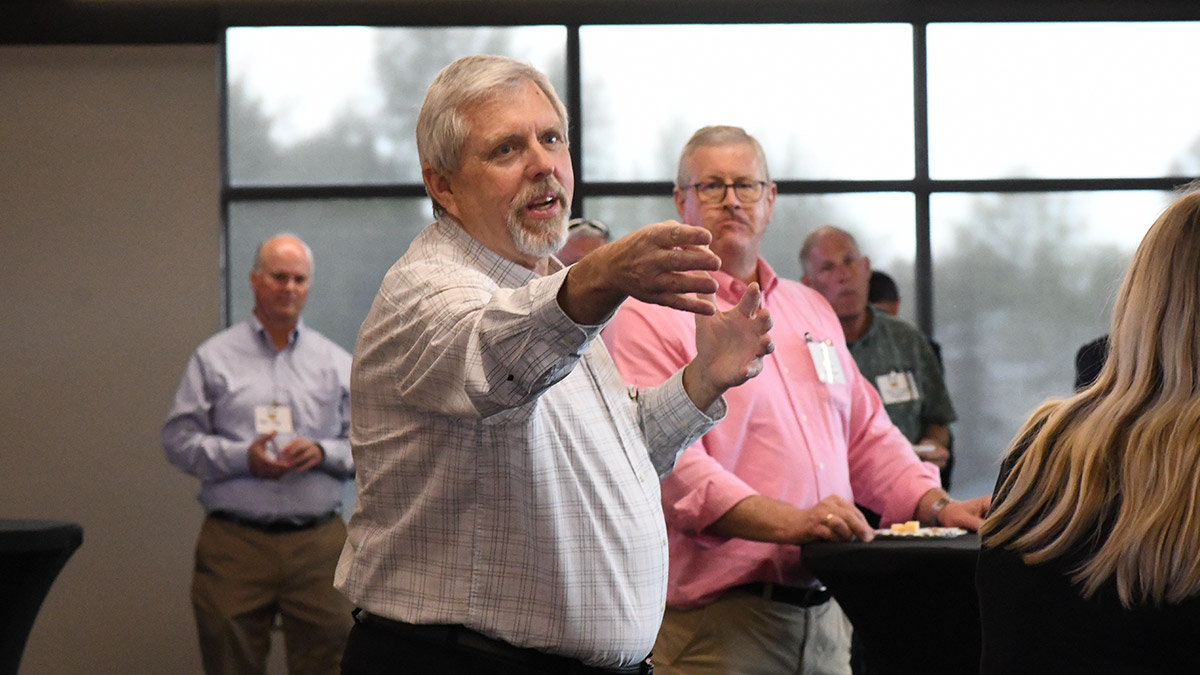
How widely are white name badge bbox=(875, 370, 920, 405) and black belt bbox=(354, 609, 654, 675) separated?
9.49 ft

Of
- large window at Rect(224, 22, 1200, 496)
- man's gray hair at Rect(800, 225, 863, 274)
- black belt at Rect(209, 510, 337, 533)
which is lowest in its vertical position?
black belt at Rect(209, 510, 337, 533)

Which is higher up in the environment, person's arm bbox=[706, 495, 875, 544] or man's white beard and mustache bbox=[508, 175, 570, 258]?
man's white beard and mustache bbox=[508, 175, 570, 258]

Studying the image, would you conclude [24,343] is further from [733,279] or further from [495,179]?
[495,179]

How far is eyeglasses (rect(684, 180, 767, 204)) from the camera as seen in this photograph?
280 cm

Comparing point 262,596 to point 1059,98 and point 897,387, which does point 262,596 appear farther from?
point 1059,98

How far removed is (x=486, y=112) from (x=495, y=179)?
0.10 m

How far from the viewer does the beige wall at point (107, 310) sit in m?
5.94

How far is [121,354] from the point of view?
19.7ft

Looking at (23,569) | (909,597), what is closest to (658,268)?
(909,597)

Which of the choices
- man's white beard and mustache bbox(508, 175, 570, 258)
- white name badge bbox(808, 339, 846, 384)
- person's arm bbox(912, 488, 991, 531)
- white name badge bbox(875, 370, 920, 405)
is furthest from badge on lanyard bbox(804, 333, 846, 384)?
white name badge bbox(875, 370, 920, 405)

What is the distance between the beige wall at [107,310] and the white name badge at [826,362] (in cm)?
400

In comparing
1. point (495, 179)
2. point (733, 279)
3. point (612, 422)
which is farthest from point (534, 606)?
point (733, 279)

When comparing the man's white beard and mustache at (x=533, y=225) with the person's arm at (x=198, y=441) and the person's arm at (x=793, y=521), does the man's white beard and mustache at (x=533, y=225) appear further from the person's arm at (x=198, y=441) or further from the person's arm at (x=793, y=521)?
the person's arm at (x=198, y=441)

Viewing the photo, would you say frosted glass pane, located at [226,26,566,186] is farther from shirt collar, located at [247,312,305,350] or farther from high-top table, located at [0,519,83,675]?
high-top table, located at [0,519,83,675]
